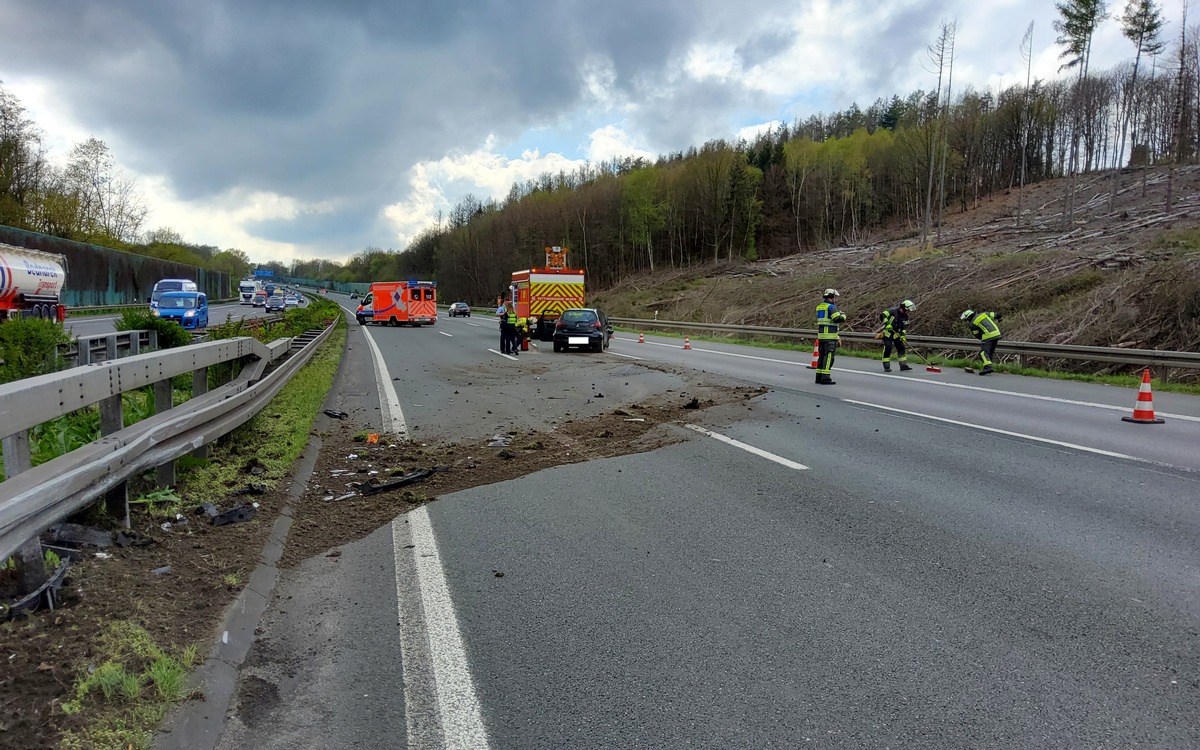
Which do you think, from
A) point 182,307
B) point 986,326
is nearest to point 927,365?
point 986,326

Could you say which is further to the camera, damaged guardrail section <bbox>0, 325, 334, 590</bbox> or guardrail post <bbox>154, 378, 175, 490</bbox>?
guardrail post <bbox>154, 378, 175, 490</bbox>

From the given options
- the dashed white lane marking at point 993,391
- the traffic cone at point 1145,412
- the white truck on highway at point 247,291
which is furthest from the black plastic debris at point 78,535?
the white truck on highway at point 247,291

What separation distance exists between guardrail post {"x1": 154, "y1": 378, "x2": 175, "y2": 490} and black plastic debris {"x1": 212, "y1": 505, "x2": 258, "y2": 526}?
0.64m

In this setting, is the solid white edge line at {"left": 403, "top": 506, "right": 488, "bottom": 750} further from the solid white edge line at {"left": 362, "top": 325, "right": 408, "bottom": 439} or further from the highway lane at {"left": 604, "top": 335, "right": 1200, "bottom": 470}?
the highway lane at {"left": 604, "top": 335, "right": 1200, "bottom": 470}

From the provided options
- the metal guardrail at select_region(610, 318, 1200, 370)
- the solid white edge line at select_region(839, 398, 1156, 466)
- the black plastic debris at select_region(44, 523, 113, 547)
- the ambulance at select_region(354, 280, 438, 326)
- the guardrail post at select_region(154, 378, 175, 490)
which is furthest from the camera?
the ambulance at select_region(354, 280, 438, 326)

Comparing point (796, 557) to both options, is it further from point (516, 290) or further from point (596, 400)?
point (516, 290)

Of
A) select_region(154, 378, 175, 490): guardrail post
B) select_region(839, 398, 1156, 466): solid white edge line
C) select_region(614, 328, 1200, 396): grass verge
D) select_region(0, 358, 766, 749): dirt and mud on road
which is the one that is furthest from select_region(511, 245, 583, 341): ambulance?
select_region(154, 378, 175, 490): guardrail post

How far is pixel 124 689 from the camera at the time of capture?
2.72 metres

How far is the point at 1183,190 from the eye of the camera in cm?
4169

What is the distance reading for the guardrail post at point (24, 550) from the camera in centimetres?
323

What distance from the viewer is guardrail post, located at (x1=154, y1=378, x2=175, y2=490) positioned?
5.31 meters

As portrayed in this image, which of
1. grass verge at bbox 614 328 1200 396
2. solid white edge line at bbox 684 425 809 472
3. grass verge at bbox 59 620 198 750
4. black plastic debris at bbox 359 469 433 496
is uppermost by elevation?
grass verge at bbox 614 328 1200 396

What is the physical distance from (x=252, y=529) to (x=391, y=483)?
161cm

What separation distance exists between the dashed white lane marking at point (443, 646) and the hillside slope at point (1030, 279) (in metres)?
19.5
